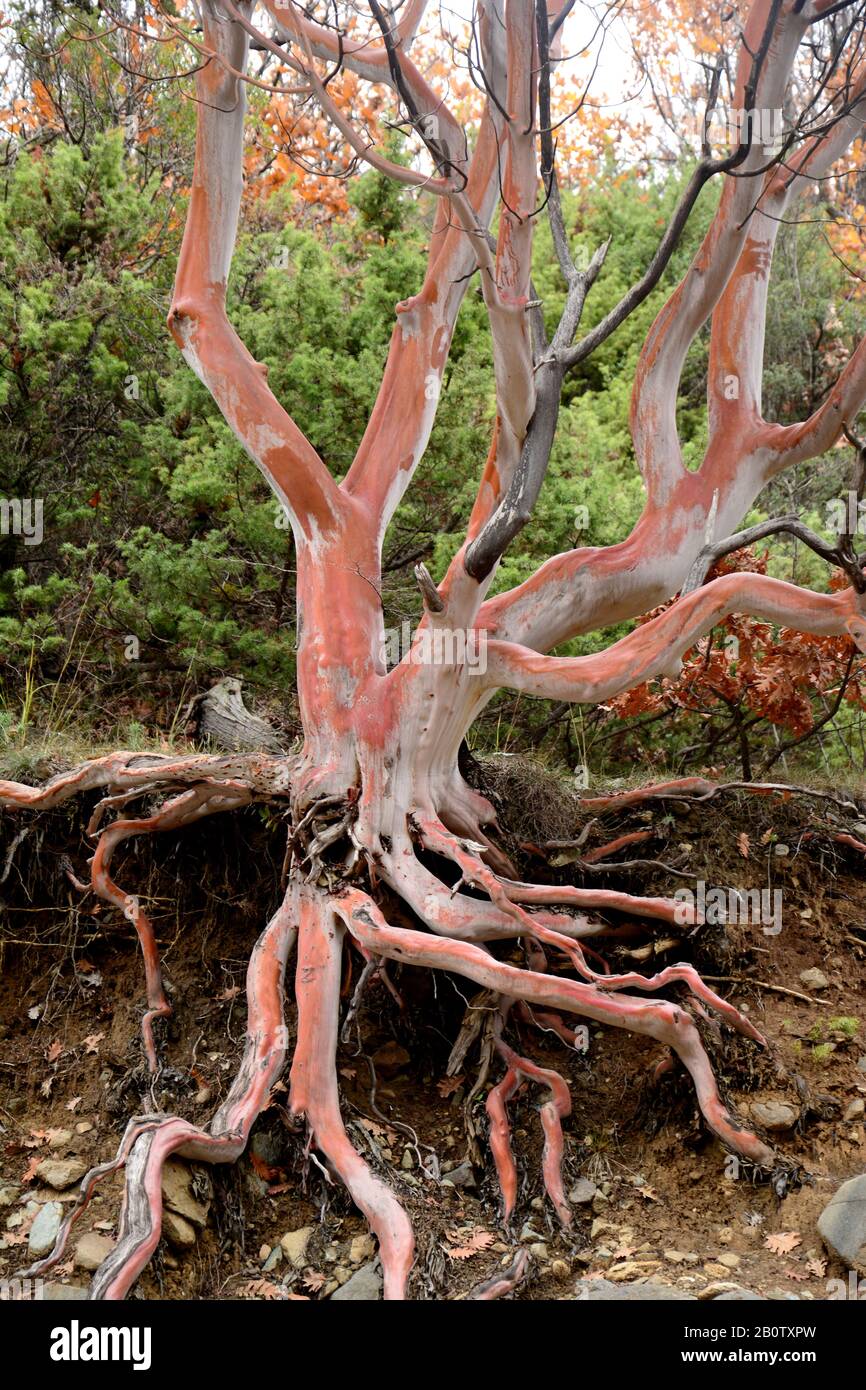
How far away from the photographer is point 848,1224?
169 inches

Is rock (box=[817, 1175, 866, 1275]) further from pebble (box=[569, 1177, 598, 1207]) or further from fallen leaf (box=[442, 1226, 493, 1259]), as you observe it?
fallen leaf (box=[442, 1226, 493, 1259])

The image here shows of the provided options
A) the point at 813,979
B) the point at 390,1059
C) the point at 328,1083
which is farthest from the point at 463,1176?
the point at 813,979

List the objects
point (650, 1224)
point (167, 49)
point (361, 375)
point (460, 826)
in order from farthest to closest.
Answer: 1. point (167, 49)
2. point (361, 375)
3. point (460, 826)
4. point (650, 1224)

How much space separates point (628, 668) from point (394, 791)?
3.90ft

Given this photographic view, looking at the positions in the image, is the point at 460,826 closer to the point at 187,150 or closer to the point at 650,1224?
the point at 650,1224

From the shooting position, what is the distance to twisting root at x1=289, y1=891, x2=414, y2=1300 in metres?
4.29

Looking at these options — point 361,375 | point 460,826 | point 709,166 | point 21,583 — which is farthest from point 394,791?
point 21,583

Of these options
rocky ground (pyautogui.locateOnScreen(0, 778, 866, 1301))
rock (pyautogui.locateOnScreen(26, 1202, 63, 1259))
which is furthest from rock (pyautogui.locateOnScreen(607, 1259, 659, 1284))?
rock (pyautogui.locateOnScreen(26, 1202, 63, 1259))

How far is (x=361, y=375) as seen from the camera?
→ 755 centimetres

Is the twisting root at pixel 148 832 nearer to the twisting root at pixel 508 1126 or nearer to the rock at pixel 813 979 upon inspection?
the twisting root at pixel 508 1126

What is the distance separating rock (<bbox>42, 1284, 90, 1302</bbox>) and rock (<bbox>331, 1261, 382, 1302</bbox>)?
2.96ft

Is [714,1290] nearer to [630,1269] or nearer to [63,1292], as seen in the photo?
[630,1269]

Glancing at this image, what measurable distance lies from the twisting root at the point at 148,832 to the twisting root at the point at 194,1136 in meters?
0.59

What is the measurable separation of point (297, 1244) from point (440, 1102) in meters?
1.03
